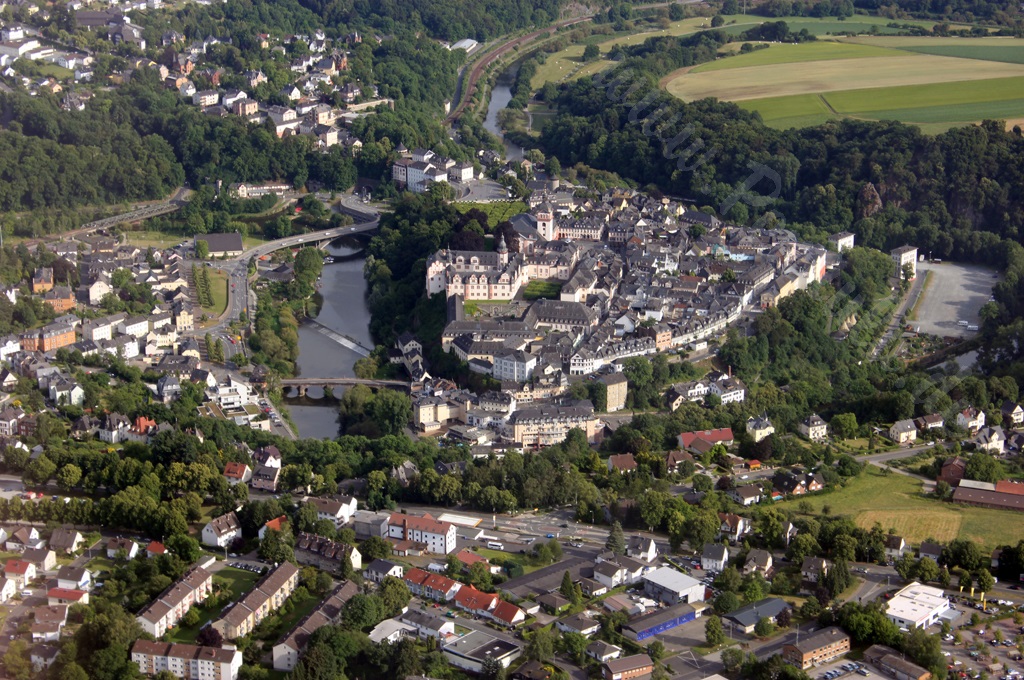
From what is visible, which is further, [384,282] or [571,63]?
[571,63]

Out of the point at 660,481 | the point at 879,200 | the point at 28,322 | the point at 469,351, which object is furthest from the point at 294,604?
the point at 879,200

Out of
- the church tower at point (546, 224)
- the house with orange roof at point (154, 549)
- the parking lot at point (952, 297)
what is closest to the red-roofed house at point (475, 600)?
the house with orange roof at point (154, 549)

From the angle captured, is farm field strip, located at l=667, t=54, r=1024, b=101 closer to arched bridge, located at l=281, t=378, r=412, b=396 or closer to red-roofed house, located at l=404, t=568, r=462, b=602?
arched bridge, located at l=281, t=378, r=412, b=396

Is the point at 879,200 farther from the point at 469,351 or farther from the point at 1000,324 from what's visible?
the point at 469,351

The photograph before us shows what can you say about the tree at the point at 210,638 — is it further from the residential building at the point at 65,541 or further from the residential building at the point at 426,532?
the residential building at the point at 426,532

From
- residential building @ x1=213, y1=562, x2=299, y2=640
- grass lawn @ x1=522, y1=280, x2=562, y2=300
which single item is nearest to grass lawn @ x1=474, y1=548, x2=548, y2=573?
residential building @ x1=213, y1=562, x2=299, y2=640

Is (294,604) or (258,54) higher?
(258,54)
